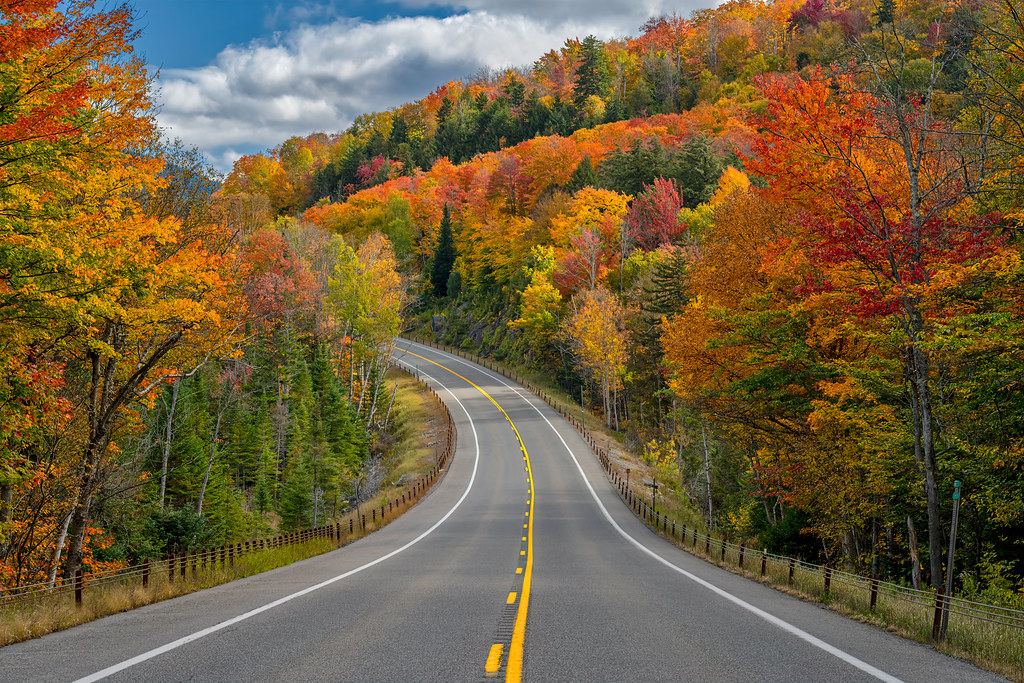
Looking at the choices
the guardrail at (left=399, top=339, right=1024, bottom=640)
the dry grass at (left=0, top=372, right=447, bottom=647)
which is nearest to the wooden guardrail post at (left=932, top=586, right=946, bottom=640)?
the guardrail at (left=399, top=339, right=1024, bottom=640)

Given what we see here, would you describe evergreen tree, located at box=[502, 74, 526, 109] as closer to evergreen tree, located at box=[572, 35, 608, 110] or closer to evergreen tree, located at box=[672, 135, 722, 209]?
evergreen tree, located at box=[572, 35, 608, 110]

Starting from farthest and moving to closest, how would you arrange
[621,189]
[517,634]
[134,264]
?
[621,189], [134,264], [517,634]

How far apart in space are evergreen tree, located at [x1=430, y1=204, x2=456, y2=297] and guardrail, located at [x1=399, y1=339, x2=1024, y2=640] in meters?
56.8

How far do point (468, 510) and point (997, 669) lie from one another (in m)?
27.0

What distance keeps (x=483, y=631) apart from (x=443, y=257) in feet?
290

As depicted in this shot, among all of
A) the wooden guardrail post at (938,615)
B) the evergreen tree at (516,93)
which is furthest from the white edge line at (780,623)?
the evergreen tree at (516,93)

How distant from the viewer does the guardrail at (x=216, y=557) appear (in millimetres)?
9961

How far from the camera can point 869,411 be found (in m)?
17.0

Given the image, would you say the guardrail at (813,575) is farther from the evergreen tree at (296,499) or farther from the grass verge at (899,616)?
the evergreen tree at (296,499)

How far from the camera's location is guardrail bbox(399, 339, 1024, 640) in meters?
8.13

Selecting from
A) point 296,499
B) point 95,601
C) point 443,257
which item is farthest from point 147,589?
point 443,257

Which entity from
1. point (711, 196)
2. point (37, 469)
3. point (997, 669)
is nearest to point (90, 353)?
point (37, 469)

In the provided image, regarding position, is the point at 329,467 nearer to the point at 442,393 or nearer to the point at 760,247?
the point at 442,393

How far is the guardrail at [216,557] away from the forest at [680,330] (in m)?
3.16
